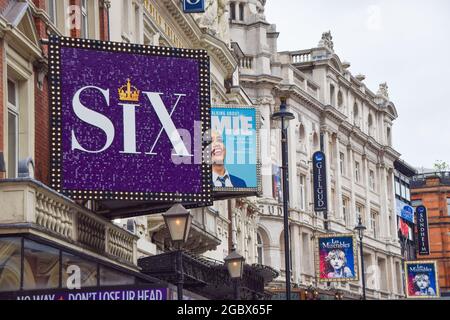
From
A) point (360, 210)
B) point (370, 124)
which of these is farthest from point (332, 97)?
point (370, 124)

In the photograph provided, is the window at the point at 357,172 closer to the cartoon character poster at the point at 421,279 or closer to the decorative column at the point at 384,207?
the decorative column at the point at 384,207

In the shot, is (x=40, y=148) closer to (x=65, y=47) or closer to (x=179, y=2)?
(x=65, y=47)

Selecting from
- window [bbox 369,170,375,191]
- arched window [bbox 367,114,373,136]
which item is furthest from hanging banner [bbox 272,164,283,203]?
arched window [bbox 367,114,373,136]

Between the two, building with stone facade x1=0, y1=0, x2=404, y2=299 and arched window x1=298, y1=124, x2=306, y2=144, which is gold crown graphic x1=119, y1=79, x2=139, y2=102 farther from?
arched window x1=298, y1=124, x2=306, y2=144

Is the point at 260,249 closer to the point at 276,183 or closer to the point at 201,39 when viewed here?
the point at 276,183

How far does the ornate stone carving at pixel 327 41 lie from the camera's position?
76.4m

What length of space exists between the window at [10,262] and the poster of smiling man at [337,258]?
48.1 meters

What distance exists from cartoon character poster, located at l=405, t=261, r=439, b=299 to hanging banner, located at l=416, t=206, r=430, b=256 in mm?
12257

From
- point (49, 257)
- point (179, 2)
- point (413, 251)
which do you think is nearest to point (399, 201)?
point (413, 251)

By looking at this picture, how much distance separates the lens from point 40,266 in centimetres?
1788

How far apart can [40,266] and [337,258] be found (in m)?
50.5

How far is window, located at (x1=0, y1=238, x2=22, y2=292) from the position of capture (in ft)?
56.0

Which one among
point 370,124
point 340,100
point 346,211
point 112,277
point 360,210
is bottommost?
point 112,277
